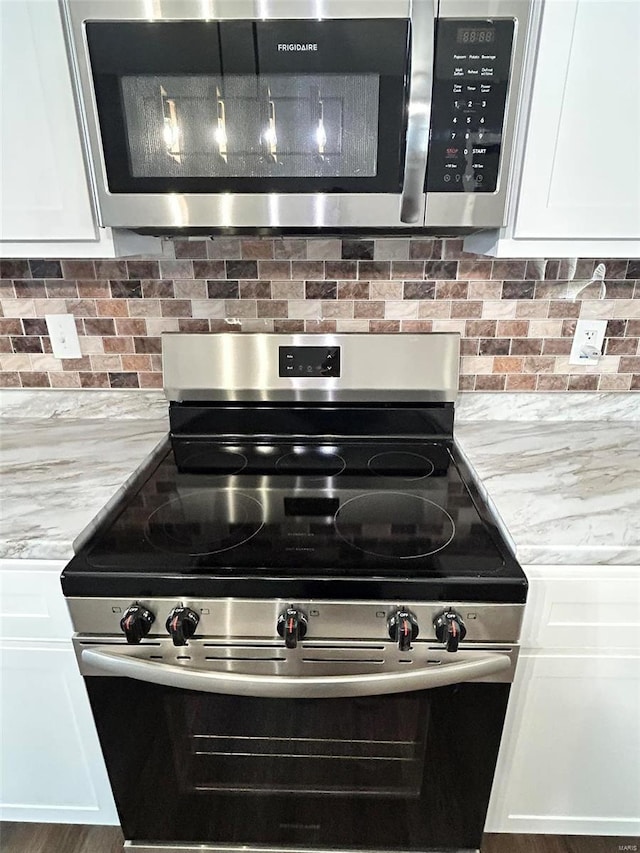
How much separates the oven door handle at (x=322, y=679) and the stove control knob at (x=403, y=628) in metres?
0.07

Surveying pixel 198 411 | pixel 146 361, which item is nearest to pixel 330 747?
pixel 198 411

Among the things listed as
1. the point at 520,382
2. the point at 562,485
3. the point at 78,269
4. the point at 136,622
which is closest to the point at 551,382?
the point at 520,382

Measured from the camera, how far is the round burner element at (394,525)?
1005 mm

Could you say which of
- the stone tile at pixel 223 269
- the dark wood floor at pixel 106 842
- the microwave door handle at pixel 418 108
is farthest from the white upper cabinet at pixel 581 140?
the dark wood floor at pixel 106 842

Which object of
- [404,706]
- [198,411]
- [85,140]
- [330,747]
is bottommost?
[330,747]

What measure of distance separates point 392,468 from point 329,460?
0.17 metres

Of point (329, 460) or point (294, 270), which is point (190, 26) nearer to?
point (294, 270)

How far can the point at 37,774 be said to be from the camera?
3.94 feet

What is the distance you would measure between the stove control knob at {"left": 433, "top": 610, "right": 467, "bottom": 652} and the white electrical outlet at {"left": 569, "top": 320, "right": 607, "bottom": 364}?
0.86 metres

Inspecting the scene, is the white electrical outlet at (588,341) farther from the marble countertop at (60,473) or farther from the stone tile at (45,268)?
the stone tile at (45,268)

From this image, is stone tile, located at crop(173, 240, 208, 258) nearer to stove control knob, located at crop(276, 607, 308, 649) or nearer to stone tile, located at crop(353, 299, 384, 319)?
stone tile, located at crop(353, 299, 384, 319)

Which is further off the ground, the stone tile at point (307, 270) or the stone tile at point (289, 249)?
the stone tile at point (289, 249)

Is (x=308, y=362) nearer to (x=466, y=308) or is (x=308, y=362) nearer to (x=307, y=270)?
(x=307, y=270)

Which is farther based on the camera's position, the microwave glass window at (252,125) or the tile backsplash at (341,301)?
the tile backsplash at (341,301)
